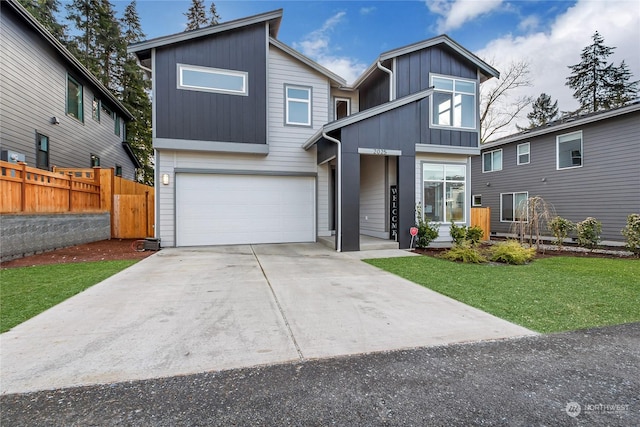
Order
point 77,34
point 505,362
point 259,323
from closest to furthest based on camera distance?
1. point 505,362
2. point 259,323
3. point 77,34

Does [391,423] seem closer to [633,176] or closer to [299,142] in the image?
[299,142]

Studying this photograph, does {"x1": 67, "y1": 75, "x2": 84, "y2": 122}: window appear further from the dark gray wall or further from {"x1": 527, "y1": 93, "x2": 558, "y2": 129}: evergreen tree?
{"x1": 527, "y1": 93, "x2": 558, "y2": 129}: evergreen tree

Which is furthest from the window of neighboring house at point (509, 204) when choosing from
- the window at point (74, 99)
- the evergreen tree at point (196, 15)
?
the evergreen tree at point (196, 15)

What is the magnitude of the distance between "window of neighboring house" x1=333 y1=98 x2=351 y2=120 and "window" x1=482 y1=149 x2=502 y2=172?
855 centimetres

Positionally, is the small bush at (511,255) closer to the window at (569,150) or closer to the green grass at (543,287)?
the green grass at (543,287)

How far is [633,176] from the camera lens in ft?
33.1

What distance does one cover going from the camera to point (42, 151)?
→ 34.0 feet

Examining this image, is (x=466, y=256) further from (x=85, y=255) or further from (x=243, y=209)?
(x=85, y=255)

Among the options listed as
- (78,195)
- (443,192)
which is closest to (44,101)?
(78,195)

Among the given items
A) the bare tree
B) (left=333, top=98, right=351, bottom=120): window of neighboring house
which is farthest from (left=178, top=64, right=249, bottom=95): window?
the bare tree

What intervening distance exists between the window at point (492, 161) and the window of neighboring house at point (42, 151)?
19.1m

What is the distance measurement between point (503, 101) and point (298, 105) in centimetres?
1951

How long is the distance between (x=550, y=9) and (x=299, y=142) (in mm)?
12339

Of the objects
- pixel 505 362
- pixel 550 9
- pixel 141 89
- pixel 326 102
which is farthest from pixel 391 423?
pixel 141 89
